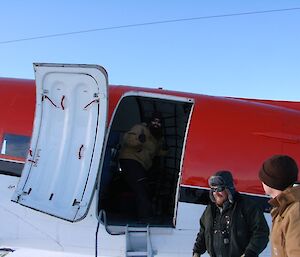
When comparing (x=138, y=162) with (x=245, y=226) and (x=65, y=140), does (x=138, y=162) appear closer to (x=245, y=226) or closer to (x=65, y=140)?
(x=65, y=140)

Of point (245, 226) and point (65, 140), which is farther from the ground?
point (65, 140)

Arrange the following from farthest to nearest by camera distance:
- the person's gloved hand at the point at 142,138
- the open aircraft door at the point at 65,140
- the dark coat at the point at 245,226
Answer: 1. the person's gloved hand at the point at 142,138
2. the open aircraft door at the point at 65,140
3. the dark coat at the point at 245,226

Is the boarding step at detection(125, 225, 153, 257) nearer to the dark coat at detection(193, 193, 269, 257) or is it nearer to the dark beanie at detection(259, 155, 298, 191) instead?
the dark coat at detection(193, 193, 269, 257)

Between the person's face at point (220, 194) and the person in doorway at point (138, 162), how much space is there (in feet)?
7.33

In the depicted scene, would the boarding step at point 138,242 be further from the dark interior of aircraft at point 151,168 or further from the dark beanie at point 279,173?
the dark beanie at point 279,173

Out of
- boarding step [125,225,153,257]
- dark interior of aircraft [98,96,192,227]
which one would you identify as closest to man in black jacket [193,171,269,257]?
boarding step [125,225,153,257]

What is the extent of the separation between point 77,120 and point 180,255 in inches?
67.4

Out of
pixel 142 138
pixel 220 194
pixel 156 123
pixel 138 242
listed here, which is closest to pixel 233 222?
pixel 220 194

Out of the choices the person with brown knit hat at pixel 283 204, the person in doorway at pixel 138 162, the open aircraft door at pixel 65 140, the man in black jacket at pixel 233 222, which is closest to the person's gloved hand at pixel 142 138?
the person in doorway at pixel 138 162

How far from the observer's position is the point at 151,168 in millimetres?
6598

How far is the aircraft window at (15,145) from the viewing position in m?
4.66

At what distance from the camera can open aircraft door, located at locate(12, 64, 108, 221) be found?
4.26m

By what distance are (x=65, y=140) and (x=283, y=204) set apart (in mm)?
2908

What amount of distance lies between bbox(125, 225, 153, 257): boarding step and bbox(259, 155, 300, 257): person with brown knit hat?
2527mm
